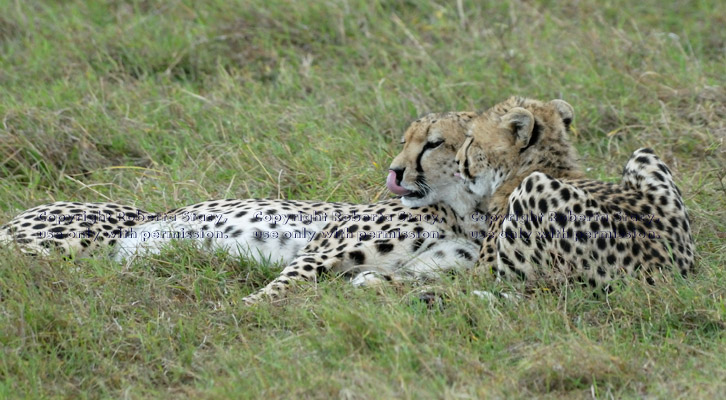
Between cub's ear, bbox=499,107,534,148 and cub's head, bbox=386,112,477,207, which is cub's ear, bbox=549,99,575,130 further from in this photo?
cub's head, bbox=386,112,477,207

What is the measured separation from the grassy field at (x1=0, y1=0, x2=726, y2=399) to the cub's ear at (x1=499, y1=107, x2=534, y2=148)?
661 mm

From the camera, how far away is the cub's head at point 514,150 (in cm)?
429

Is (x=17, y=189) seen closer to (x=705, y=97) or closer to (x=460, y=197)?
(x=460, y=197)

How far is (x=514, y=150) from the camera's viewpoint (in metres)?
4.30

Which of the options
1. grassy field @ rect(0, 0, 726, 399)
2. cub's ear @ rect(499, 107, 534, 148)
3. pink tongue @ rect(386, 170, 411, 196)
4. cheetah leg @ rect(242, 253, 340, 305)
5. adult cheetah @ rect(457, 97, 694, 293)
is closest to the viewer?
grassy field @ rect(0, 0, 726, 399)

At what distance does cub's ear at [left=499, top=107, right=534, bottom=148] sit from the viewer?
4.21 metres

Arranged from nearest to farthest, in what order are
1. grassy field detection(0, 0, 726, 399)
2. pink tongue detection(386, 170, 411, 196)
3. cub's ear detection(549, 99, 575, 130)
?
grassy field detection(0, 0, 726, 399) < cub's ear detection(549, 99, 575, 130) < pink tongue detection(386, 170, 411, 196)

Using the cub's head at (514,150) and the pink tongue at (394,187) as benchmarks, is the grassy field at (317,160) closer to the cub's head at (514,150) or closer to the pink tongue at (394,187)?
the pink tongue at (394,187)

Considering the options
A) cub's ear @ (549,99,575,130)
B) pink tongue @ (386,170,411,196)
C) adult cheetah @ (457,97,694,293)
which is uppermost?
cub's ear @ (549,99,575,130)

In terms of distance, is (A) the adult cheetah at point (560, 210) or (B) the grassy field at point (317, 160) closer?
(B) the grassy field at point (317, 160)

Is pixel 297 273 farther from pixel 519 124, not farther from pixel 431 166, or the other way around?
pixel 519 124

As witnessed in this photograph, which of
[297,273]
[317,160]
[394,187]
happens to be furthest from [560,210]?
[317,160]

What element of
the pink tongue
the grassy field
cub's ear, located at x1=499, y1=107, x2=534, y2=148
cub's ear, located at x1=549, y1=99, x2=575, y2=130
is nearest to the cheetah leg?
the grassy field

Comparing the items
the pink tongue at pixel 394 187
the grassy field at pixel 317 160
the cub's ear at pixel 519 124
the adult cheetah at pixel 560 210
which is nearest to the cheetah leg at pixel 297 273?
the grassy field at pixel 317 160
